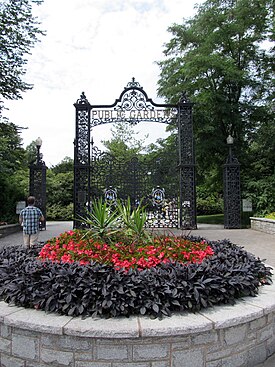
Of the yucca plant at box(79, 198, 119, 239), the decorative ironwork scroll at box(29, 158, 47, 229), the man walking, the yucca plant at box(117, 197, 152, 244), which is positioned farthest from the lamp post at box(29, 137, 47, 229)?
the yucca plant at box(117, 197, 152, 244)

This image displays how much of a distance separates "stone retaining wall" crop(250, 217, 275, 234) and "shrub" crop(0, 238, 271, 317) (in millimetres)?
7774

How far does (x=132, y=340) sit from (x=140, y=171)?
30.4 feet

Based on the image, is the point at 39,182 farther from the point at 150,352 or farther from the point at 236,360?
the point at 236,360

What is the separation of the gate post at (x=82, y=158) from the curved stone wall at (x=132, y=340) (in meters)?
8.38

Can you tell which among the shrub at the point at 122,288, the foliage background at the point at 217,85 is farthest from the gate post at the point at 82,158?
the shrub at the point at 122,288

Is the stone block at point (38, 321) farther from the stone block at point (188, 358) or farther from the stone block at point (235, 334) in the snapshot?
the stone block at point (235, 334)

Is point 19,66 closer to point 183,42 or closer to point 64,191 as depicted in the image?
point 183,42

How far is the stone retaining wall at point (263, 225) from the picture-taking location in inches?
399

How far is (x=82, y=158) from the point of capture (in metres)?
11.0

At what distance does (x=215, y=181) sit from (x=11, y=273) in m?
13.0

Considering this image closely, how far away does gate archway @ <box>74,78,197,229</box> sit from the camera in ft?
36.0

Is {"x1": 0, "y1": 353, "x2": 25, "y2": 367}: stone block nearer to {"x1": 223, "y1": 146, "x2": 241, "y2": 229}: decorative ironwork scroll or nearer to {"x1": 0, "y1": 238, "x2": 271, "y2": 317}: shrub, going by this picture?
{"x1": 0, "y1": 238, "x2": 271, "y2": 317}: shrub

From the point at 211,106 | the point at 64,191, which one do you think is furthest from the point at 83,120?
the point at 64,191

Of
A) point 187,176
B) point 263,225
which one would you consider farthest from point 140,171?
point 263,225
